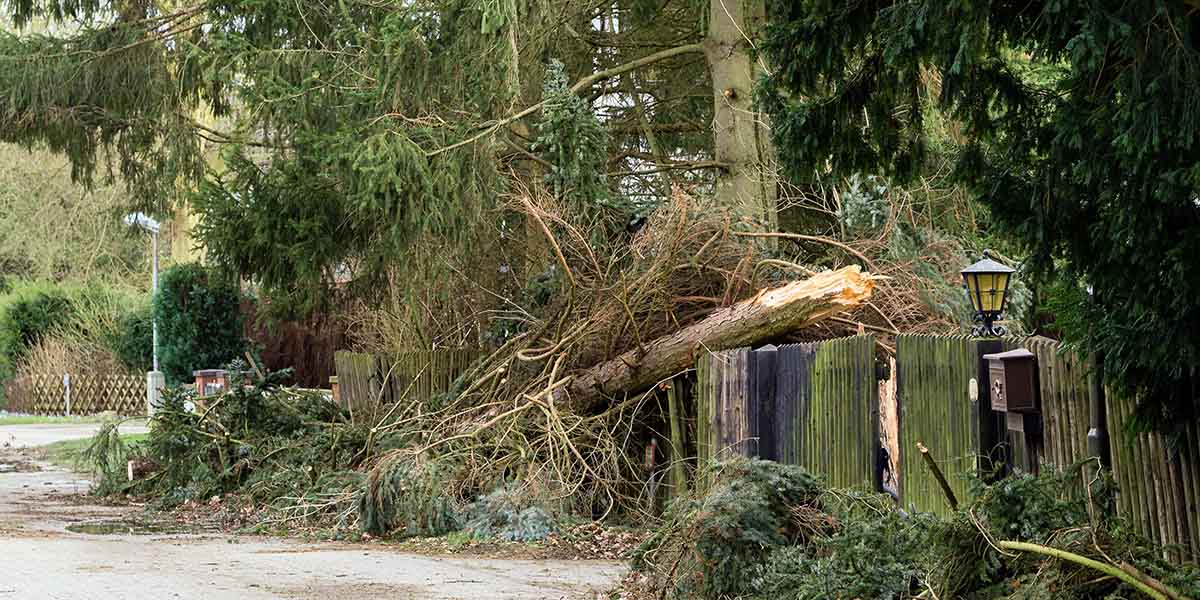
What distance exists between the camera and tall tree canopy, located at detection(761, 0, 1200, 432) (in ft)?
16.5

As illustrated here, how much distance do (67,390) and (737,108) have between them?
2546 cm

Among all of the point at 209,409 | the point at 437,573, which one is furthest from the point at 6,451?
the point at 437,573

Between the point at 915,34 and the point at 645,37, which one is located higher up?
the point at 645,37

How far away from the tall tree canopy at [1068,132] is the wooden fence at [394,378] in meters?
8.38

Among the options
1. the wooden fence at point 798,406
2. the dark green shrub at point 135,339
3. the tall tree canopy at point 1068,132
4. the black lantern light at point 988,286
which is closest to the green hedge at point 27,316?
the dark green shrub at point 135,339

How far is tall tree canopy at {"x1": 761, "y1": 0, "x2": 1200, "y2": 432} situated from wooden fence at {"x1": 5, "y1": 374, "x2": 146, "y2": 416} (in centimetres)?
3268

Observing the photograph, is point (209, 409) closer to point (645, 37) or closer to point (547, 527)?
point (547, 527)

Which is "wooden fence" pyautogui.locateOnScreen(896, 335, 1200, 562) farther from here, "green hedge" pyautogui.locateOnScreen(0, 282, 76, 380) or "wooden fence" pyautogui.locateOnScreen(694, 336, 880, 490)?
"green hedge" pyautogui.locateOnScreen(0, 282, 76, 380)

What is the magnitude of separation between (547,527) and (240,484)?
4964 millimetres

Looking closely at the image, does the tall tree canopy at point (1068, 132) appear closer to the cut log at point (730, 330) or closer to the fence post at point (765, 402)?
the fence post at point (765, 402)

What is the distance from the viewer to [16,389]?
3931 centimetres

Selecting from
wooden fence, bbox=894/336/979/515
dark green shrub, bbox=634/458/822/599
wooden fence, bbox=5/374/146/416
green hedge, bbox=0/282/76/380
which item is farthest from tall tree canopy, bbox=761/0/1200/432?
green hedge, bbox=0/282/76/380

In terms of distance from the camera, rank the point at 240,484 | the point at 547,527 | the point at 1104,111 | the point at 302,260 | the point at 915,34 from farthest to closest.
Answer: the point at 302,260 < the point at 240,484 < the point at 547,527 < the point at 915,34 < the point at 1104,111

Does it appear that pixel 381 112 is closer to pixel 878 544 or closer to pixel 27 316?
pixel 878 544
